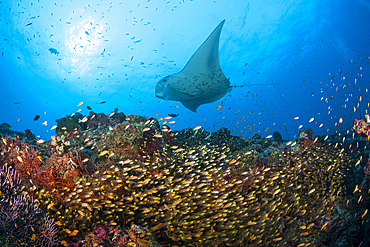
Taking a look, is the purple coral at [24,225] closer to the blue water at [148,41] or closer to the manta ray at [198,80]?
the manta ray at [198,80]

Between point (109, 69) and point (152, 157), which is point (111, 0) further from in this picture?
point (152, 157)

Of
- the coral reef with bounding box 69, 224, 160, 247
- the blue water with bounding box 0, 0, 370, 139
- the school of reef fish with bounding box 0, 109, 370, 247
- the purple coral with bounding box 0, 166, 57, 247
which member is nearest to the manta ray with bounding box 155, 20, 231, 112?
the blue water with bounding box 0, 0, 370, 139

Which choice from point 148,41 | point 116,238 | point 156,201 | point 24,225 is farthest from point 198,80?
point 148,41

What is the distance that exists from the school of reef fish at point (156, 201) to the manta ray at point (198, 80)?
6032 mm

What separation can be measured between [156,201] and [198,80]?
33.3 feet

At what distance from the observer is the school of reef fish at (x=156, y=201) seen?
2.78 metres

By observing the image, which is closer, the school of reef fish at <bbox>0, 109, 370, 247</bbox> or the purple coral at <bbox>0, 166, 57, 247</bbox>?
the purple coral at <bbox>0, 166, 57, 247</bbox>

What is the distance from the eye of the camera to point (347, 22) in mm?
25812

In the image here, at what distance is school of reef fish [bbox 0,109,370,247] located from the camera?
9.12 feet

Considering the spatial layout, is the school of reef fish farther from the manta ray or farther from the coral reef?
the manta ray

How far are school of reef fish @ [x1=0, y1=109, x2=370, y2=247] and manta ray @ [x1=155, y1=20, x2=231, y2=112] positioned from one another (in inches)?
237

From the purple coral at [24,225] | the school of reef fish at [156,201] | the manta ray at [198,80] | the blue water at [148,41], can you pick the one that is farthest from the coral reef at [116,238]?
the blue water at [148,41]

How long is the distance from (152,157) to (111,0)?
2117cm

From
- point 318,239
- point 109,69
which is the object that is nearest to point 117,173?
point 318,239
